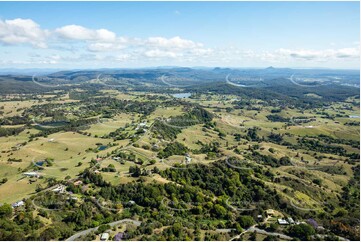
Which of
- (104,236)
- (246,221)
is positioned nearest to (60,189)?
(104,236)

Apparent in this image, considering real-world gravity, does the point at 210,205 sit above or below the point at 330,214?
above

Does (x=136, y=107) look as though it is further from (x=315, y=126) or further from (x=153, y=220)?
(x=153, y=220)

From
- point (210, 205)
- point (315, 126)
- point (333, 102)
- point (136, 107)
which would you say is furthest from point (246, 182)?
point (333, 102)

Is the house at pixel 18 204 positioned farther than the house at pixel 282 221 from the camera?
No

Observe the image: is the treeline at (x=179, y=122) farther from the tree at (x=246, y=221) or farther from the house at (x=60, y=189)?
the tree at (x=246, y=221)

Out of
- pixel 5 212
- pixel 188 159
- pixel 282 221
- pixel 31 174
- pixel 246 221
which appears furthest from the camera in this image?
pixel 188 159

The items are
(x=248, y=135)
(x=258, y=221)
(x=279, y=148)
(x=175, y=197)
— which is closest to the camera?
(x=258, y=221)

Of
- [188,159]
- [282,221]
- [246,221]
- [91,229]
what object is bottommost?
[282,221]

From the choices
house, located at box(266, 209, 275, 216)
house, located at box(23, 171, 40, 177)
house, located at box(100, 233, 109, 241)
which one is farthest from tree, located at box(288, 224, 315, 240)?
house, located at box(23, 171, 40, 177)

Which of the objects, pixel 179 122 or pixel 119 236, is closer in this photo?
pixel 119 236

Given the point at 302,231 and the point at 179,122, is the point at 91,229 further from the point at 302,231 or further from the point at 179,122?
the point at 179,122

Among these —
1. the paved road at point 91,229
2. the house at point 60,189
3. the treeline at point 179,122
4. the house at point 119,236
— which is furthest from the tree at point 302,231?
the treeline at point 179,122
